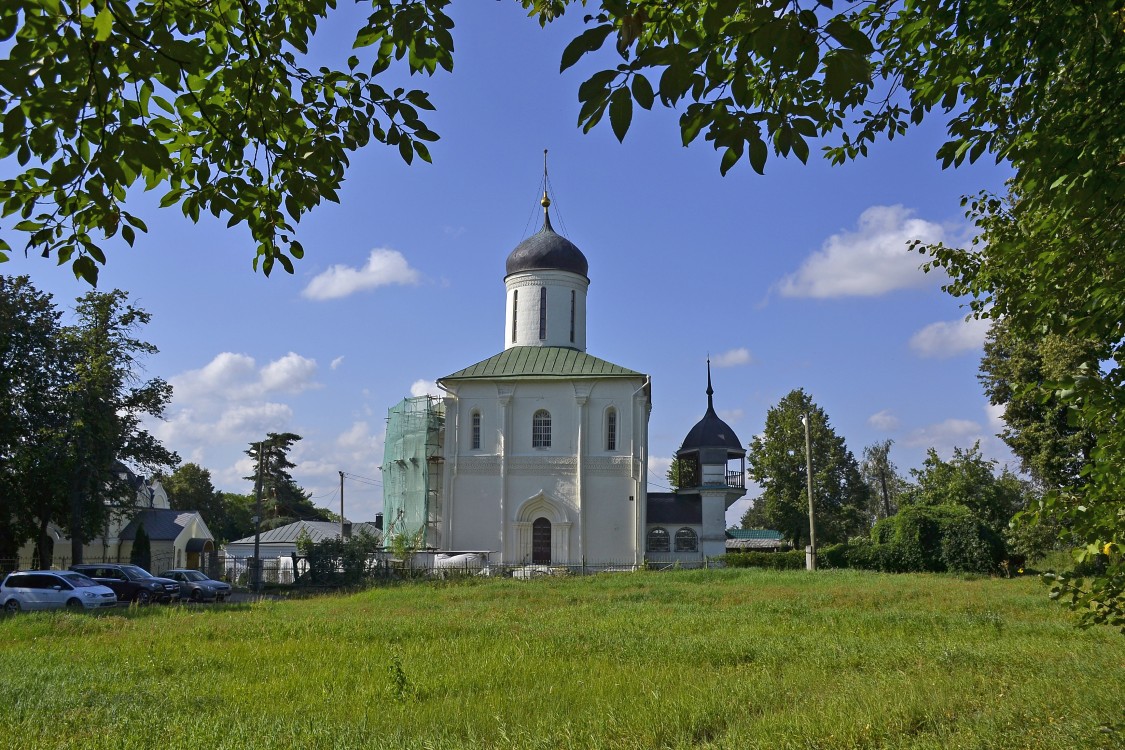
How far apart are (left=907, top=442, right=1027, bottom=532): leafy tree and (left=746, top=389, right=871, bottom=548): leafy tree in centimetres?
466

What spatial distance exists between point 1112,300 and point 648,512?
34.8 meters

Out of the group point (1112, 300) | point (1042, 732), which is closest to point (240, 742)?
point (1042, 732)

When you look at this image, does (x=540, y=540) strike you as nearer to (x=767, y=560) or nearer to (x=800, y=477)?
(x=767, y=560)

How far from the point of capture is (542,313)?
41969 mm

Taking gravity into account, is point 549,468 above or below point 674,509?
above

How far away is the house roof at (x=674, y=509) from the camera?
39.0m

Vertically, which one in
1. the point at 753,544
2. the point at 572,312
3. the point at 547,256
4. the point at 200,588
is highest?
the point at 547,256

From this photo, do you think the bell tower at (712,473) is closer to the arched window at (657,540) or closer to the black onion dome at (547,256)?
the arched window at (657,540)

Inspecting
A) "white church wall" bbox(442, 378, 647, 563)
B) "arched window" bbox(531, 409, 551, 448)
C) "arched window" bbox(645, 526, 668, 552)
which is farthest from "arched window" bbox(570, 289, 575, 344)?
"arched window" bbox(645, 526, 668, 552)

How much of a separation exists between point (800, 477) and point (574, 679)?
43.2m

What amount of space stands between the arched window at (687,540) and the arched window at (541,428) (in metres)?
6.88

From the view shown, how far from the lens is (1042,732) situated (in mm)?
6406

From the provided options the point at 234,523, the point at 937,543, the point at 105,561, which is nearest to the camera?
the point at 937,543

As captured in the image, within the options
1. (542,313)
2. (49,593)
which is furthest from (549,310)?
(49,593)
